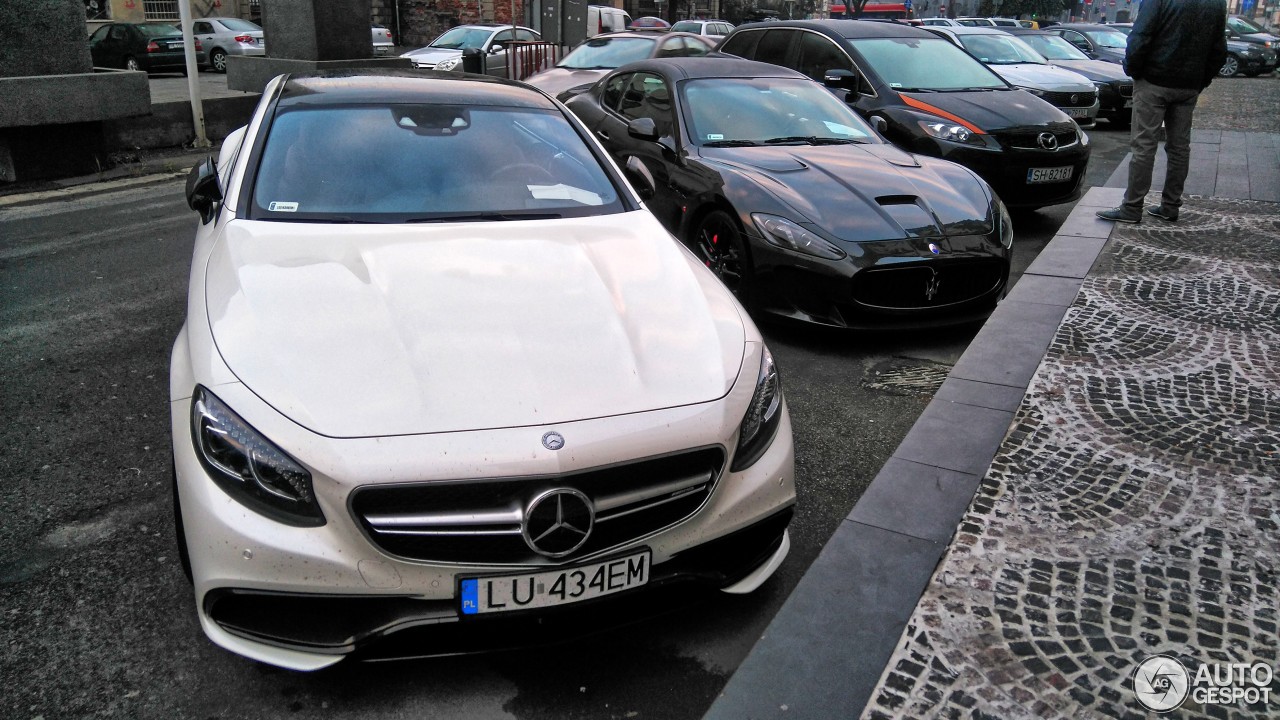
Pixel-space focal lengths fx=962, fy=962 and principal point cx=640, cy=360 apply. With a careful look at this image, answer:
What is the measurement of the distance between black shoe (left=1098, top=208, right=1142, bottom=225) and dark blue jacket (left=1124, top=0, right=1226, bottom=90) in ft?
3.44

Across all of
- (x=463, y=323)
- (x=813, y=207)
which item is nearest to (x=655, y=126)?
(x=813, y=207)

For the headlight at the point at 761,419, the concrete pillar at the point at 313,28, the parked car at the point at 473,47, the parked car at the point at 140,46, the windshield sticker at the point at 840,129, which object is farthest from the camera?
Answer: the parked car at the point at 140,46

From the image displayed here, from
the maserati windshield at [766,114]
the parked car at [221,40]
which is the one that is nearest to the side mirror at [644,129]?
the maserati windshield at [766,114]

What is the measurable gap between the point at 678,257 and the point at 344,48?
39.5 feet

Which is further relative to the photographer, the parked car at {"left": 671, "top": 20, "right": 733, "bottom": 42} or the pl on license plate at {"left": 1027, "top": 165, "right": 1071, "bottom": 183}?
the parked car at {"left": 671, "top": 20, "right": 733, "bottom": 42}

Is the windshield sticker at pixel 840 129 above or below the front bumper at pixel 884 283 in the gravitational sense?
above

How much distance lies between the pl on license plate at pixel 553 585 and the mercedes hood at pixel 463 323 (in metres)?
0.37

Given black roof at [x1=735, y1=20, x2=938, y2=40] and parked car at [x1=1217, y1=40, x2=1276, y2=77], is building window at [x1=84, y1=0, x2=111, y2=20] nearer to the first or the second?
black roof at [x1=735, y1=20, x2=938, y2=40]

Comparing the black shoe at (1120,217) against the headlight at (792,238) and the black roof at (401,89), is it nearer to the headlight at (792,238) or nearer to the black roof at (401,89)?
the headlight at (792,238)

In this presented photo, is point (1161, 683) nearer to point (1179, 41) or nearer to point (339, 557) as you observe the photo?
point (339, 557)

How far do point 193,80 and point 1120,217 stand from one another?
10.1 metres

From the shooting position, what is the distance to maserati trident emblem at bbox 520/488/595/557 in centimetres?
229

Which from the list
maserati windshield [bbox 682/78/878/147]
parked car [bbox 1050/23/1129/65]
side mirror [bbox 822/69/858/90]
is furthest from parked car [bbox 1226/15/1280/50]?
maserati windshield [bbox 682/78/878/147]

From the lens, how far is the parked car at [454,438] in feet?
7.39
